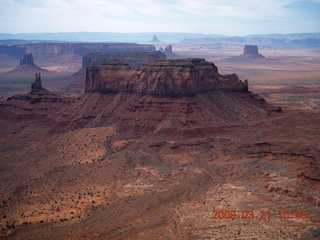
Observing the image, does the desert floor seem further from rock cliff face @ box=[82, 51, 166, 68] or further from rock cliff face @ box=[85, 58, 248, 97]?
rock cliff face @ box=[82, 51, 166, 68]

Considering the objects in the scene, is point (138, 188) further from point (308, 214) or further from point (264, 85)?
point (264, 85)
